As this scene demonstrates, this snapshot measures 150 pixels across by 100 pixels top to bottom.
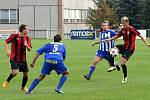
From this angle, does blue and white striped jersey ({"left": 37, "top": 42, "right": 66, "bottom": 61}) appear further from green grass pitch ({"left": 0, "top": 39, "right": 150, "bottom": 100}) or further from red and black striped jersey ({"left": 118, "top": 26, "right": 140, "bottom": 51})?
red and black striped jersey ({"left": 118, "top": 26, "right": 140, "bottom": 51})

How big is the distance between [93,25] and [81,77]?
6907 cm

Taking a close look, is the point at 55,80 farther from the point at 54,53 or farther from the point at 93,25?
the point at 93,25

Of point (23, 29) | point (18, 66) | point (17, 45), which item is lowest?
point (18, 66)

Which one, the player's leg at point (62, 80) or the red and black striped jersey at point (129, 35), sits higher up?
the red and black striped jersey at point (129, 35)

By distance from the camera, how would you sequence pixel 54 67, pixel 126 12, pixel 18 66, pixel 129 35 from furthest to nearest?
pixel 126 12, pixel 129 35, pixel 18 66, pixel 54 67

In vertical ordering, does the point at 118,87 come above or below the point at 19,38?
below

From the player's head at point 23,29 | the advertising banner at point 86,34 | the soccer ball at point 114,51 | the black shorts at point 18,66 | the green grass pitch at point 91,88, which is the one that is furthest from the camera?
the advertising banner at point 86,34

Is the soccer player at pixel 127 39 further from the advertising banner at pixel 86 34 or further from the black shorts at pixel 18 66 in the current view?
the advertising banner at pixel 86 34

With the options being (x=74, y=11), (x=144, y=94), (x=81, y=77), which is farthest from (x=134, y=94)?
(x=74, y=11)

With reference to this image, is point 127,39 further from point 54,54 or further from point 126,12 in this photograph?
point 126,12

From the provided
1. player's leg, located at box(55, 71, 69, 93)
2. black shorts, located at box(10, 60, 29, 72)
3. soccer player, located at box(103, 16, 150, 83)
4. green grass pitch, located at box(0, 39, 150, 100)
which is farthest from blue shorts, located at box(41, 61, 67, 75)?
soccer player, located at box(103, 16, 150, 83)

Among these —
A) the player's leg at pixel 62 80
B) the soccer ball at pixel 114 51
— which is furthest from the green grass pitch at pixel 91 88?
the soccer ball at pixel 114 51

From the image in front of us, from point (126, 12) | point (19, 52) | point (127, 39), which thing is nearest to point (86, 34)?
point (126, 12)

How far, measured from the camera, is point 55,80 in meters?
19.5
